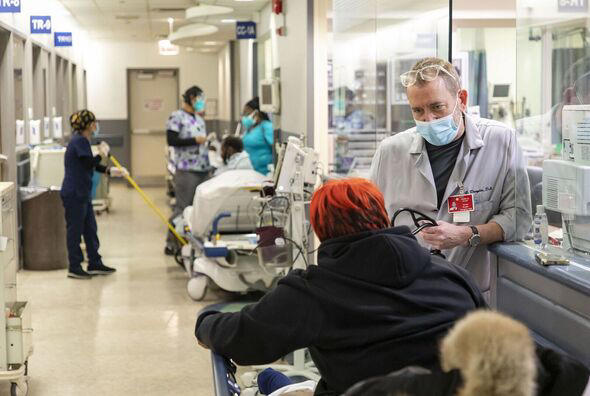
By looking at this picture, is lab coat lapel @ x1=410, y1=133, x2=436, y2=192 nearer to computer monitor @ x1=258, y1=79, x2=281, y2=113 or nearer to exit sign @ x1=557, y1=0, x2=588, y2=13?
exit sign @ x1=557, y1=0, x2=588, y2=13

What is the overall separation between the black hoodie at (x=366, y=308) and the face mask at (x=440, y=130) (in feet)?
2.95

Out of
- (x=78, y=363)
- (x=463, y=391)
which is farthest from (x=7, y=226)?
(x=463, y=391)

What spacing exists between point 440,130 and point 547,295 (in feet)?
2.42

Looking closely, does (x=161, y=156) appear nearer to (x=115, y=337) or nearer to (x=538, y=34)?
(x=115, y=337)

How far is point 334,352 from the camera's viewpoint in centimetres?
228

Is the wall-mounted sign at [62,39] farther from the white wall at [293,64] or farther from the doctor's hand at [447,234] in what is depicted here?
the doctor's hand at [447,234]

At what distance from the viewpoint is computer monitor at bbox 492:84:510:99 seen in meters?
9.35

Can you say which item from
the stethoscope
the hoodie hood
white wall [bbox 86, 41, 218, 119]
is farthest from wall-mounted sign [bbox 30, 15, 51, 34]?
white wall [bbox 86, 41, 218, 119]

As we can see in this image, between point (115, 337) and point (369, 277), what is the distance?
4.11 metres

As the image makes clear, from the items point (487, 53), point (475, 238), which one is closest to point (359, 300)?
point (475, 238)

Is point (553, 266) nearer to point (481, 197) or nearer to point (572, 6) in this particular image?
point (481, 197)

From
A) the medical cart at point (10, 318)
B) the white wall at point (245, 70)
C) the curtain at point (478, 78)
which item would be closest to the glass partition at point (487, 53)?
the curtain at point (478, 78)

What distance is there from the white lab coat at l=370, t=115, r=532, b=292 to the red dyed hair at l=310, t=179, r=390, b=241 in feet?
2.97

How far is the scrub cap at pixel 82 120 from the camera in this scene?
774cm
